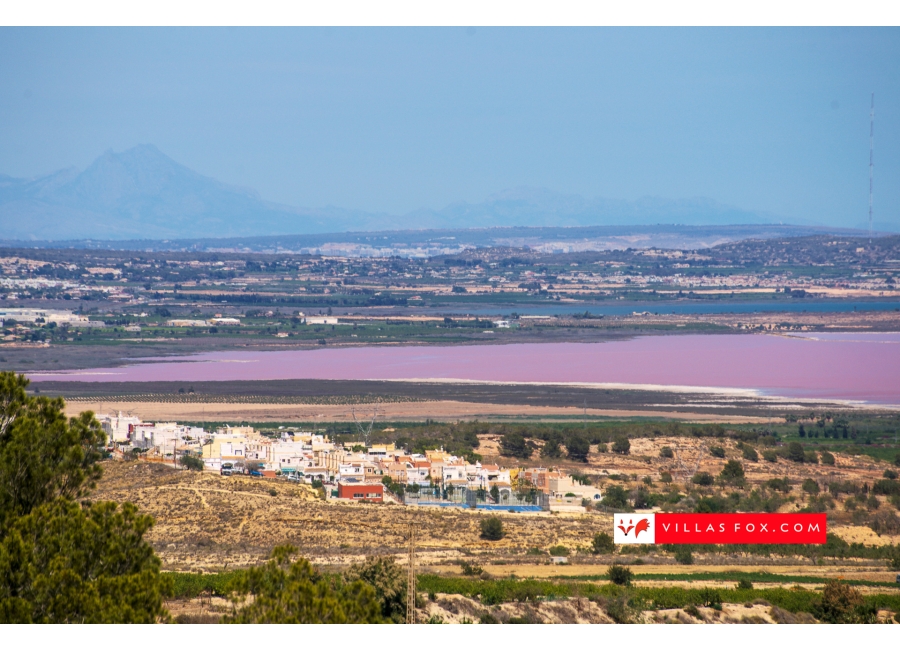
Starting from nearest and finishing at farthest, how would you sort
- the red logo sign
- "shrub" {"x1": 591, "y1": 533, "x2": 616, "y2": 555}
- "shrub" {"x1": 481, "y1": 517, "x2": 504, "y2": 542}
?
the red logo sign, "shrub" {"x1": 591, "y1": 533, "x2": 616, "y2": 555}, "shrub" {"x1": 481, "y1": 517, "x2": 504, "y2": 542}

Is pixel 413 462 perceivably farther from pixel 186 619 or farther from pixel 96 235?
pixel 96 235

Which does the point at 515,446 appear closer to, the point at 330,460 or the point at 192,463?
the point at 330,460

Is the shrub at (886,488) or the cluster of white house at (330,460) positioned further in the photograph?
the cluster of white house at (330,460)

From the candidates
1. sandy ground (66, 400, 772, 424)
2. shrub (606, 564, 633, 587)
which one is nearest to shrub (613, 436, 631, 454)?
sandy ground (66, 400, 772, 424)

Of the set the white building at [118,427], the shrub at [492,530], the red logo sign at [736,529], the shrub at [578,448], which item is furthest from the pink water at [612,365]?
the shrub at [492,530]

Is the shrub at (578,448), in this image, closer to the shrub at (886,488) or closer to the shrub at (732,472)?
the shrub at (732,472)

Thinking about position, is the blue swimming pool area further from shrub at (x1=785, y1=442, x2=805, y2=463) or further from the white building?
the white building
